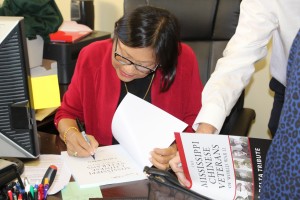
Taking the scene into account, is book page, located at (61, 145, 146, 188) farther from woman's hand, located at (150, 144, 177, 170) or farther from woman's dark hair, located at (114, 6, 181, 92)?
woman's dark hair, located at (114, 6, 181, 92)

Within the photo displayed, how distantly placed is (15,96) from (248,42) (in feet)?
2.29

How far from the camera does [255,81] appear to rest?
211 centimetres

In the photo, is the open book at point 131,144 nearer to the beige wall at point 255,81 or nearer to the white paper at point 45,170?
the white paper at point 45,170

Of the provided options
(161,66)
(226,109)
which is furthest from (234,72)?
(161,66)

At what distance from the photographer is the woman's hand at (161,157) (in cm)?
102

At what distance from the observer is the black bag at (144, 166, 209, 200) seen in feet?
2.32

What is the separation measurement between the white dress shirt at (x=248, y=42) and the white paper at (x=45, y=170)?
0.40 m

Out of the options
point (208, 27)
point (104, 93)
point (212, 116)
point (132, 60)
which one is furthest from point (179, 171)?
point (208, 27)

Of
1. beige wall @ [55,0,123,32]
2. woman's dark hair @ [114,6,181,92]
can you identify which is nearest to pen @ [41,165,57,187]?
woman's dark hair @ [114,6,181,92]

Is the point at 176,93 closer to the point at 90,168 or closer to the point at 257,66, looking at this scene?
the point at 90,168

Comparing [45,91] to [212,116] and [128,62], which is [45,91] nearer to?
[128,62]

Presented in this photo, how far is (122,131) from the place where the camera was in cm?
110

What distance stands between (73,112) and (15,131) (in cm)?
43

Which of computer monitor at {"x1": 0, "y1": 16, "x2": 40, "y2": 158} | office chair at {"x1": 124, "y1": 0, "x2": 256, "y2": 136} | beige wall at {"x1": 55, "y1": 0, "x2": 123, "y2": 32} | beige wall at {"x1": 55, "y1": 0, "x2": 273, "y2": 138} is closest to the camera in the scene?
computer monitor at {"x1": 0, "y1": 16, "x2": 40, "y2": 158}
